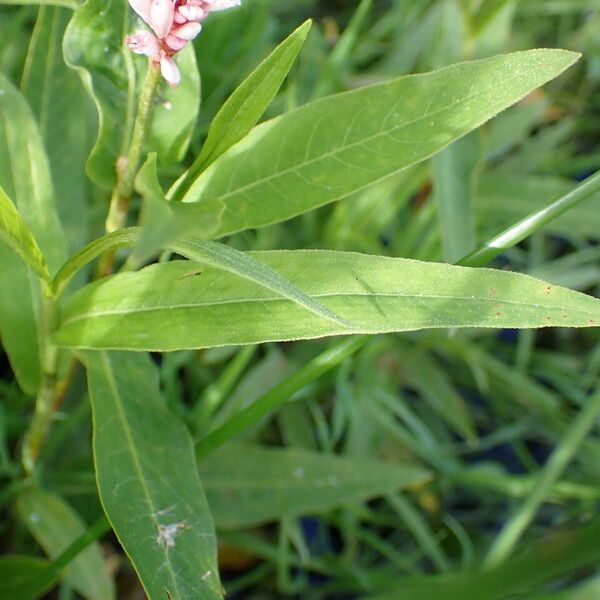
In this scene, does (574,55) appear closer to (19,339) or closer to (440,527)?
(19,339)

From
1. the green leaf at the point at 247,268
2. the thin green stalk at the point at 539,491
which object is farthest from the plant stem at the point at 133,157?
the thin green stalk at the point at 539,491

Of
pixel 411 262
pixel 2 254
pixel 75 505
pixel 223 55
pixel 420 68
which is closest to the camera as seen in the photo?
pixel 411 262

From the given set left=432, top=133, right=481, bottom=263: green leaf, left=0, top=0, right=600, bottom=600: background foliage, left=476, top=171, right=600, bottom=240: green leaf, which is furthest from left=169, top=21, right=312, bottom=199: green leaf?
left=476, top=171, right=600, bottom=240: green leaf

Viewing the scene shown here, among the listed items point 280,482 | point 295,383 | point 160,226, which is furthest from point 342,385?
point 160,226

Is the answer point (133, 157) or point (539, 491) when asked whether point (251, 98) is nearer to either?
point (133, 157)

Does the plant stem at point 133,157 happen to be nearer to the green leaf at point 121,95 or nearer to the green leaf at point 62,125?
the green leaf at point 121,95

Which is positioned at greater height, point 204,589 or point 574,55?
point 574,55

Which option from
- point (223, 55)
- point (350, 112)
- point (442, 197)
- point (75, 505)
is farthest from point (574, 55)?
point (75, 505)
